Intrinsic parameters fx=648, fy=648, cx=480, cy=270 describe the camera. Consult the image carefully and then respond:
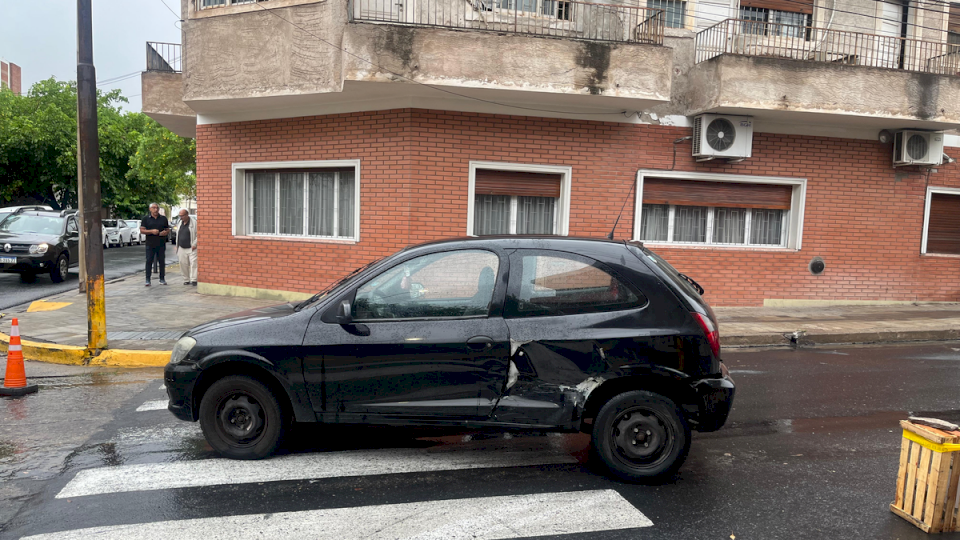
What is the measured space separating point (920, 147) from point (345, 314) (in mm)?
12162

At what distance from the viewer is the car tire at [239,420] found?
14.5ft

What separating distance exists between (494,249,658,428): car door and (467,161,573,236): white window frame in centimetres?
638

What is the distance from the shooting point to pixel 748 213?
39.9ft

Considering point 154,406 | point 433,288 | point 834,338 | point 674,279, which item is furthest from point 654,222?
point 154,406

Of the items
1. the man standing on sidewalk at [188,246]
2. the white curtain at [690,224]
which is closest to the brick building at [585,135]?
the white curtain at [690,224]

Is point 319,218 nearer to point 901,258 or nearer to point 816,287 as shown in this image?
point 816,287

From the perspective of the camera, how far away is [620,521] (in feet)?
11.9

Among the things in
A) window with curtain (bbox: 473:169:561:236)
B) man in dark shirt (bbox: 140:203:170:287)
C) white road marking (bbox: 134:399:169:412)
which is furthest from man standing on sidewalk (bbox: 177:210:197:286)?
white road marking (bbox: 134:399:169:412)

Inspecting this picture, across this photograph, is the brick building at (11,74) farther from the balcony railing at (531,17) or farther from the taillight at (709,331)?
the taillight at (709,331)

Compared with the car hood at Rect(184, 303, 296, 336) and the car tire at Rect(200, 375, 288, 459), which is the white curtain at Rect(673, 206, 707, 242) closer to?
the car hood at Rect(184, 303, 296, 336)

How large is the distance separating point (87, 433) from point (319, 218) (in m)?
6.87

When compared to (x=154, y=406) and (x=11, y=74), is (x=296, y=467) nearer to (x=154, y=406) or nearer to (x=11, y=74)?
(x=154, y=406)

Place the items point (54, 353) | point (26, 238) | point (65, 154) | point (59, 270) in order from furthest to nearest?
point (65, 154)
point (59, 270)
point (26, 238)
point (54, 353)

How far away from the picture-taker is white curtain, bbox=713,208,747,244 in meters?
12.1
